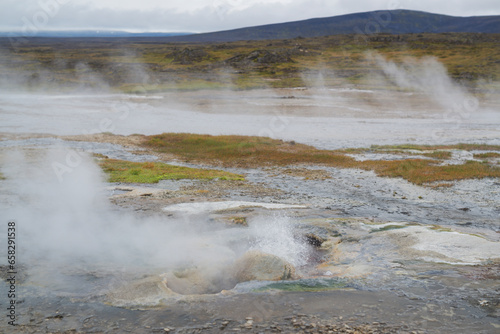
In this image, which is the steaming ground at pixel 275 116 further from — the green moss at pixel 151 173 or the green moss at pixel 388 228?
the green moss at pixel 388 228

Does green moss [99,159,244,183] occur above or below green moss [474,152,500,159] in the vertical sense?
above

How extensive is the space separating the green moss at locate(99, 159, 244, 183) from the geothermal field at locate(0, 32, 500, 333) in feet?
0.37

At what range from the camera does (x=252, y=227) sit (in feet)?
50.1

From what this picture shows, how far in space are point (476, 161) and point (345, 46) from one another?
323 ft

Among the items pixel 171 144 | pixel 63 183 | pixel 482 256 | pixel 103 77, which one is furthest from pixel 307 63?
pixel 482 256

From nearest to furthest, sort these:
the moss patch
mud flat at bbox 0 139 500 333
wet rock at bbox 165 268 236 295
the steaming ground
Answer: mud flat at bbox 0 139 500 333 < wet rock at bbox 165 268 236 295 < the moss patch < the steaming ground

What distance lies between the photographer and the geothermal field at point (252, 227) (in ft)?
31.1

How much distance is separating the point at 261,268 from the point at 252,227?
13.4ft

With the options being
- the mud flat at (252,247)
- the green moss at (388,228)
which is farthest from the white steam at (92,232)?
the green moss at (388,228)

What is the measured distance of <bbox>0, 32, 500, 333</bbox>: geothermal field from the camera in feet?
31.1

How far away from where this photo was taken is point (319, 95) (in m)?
68.1
